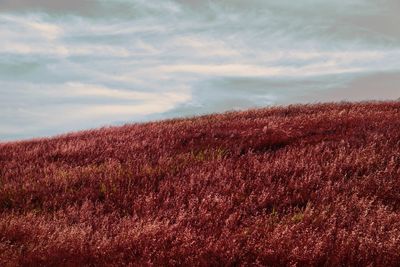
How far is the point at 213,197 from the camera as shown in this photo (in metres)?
7.93

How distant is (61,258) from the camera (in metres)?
5.68

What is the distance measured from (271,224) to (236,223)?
45cm

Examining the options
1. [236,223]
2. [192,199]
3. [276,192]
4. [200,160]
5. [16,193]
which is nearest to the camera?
[236,223]

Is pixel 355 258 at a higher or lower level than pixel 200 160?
lower

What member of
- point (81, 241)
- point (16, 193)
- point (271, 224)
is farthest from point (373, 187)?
point (16, 193)

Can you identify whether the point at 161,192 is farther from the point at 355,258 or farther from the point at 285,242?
the point at 355,258

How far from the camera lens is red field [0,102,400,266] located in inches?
225

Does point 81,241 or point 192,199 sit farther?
point 192,199

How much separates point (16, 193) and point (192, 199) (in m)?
3.29

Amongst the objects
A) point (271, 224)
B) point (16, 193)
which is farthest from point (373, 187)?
point (16, 193)

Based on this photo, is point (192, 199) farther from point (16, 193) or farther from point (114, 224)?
point (16, 193)

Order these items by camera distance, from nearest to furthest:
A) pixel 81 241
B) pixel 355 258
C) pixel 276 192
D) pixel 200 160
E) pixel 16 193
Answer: pixel 355 258 < pixel 81 241 < pixel 276 192 < pixel 16 193 < pixel 200 160

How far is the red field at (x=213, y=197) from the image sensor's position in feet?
18.7

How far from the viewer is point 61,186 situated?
9195mm
